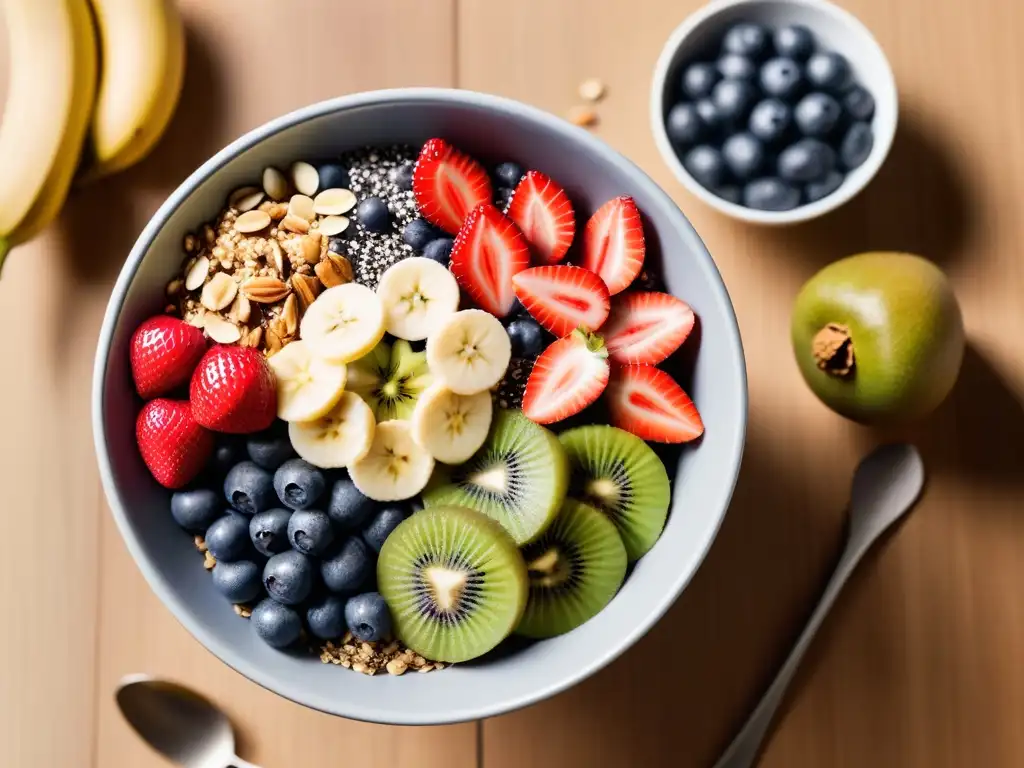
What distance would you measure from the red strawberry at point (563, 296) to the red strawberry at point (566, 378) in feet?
0.06

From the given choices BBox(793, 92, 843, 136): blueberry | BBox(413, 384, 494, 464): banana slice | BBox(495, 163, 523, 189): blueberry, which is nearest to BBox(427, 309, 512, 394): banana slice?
BBox(413, 384, 494, 464): banana slice

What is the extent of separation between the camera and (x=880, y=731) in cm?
86

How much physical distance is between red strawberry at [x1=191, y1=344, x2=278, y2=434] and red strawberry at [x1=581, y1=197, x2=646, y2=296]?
27 centimetres

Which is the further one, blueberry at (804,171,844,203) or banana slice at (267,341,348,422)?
blueberry at (804,171,844,203)

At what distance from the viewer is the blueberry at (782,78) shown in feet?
2.68

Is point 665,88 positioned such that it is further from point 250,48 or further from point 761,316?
point 250,48

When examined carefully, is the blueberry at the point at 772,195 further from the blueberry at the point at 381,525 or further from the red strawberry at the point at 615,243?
the blueberry at the point at 381,525

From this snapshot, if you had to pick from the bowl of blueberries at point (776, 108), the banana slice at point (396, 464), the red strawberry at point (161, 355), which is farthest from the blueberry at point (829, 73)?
the red strawberry at point (161, 355)

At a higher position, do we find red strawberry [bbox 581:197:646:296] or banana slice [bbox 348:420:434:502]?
red strawberry [bbox 581:197:646:296]

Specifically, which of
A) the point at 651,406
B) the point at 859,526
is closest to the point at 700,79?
the point at 651,406

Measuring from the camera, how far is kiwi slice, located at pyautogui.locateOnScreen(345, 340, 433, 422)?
30.0 inches

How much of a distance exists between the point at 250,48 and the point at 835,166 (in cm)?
53

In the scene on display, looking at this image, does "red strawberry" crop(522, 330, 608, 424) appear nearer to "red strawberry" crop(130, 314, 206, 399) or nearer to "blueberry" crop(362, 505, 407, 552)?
"blueberry" crop(362, 505, 407, 552)

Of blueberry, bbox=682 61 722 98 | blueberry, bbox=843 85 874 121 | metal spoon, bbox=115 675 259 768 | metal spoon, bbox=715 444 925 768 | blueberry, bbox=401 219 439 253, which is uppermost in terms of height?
blueberry, bbox=682 61 722 98
